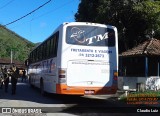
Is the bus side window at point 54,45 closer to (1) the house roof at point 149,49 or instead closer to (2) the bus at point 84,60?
(2) the bus at point 84,60

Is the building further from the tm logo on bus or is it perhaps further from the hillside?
the hillside

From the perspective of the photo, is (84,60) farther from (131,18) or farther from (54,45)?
(131,18)

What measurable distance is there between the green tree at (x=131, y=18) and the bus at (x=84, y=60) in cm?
1262

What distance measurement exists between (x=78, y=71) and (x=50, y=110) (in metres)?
2.64

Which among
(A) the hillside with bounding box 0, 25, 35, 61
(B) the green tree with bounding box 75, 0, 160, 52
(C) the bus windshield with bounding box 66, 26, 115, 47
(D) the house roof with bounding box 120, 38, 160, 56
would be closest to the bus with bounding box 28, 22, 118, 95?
(C) the bus windshield with bounding box 66, 26, 115, 47

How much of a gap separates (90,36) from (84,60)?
113 centimetres

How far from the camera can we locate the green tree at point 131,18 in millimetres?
28547

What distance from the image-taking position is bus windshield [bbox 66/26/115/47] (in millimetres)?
16062

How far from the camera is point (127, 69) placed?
98.0ft

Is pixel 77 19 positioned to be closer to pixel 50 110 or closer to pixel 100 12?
pixel 100 12

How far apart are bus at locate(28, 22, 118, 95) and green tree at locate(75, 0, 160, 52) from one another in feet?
41.4

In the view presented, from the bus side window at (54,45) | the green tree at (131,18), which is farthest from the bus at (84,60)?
the green tree at (131,18)

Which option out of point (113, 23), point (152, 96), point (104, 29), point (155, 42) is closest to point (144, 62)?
point (155, 42)

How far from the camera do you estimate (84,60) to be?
52.7 ft
